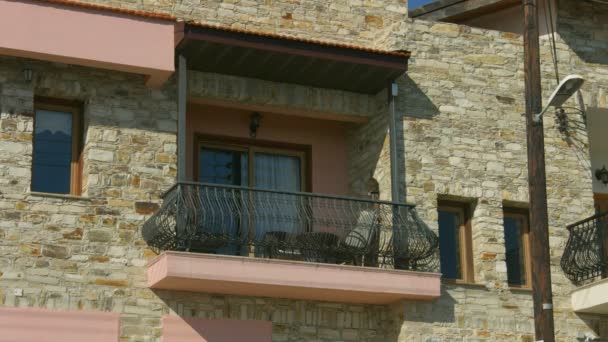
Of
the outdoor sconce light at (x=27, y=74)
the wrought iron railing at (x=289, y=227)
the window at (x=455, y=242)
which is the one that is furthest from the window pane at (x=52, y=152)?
the window at (x=455, y=242)

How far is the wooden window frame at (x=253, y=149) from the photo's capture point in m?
19.2

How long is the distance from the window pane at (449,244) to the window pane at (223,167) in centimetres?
299

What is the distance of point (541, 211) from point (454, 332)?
110 inches

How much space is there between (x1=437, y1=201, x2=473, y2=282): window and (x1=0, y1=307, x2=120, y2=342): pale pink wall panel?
513 centimetres

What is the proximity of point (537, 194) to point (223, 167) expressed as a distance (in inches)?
195

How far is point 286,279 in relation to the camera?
1733 cm

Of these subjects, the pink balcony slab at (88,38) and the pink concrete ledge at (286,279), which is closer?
the pink concrete ledge at (286,279)

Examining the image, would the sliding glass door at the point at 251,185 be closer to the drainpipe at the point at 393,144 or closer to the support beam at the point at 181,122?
the support beam at the point at 181,122

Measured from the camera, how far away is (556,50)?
2064 centimetres

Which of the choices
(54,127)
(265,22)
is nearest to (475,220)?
(265,22)

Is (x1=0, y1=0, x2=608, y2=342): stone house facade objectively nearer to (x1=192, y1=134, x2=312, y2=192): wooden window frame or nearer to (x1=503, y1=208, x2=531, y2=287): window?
(x1=192, y1=134, x2=312, y2=192): wooden window frame

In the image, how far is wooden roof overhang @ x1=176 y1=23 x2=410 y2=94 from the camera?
17.8 meters

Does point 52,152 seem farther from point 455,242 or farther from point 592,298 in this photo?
point 592,298

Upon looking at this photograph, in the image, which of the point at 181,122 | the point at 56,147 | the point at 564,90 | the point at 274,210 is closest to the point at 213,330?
the point at 274,210
